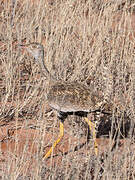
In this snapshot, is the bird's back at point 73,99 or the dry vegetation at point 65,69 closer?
the bird's back at point 73,99

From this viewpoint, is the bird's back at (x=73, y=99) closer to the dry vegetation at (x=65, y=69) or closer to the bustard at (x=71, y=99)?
the bustard at (x=71, y=99)

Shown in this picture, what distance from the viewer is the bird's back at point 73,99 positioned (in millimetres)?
4430

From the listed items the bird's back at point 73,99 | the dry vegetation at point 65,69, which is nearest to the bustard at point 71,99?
the bird's back at point 73,99

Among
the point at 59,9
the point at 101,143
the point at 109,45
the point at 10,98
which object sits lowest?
the point at 101,143

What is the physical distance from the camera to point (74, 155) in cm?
401

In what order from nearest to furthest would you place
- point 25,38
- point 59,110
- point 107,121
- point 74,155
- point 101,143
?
1. point 74,155
2. point 59,110
3. point 101,143
4. point 107,121
5. point 25,38

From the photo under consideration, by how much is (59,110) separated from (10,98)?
1.06 metres

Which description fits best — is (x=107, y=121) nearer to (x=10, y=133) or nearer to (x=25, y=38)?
(x=10, y=133)

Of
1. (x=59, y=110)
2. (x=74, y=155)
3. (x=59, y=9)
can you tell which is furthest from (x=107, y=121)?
(x=59, y=9)

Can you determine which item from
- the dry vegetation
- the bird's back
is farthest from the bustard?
the dry vegetation

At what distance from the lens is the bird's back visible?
14.5 ft

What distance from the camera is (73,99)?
4449 millimetres

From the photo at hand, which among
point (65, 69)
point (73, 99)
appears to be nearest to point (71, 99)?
point (73, 99)

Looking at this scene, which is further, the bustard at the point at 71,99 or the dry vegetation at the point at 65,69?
the dry vegetation at the point at 65,69
